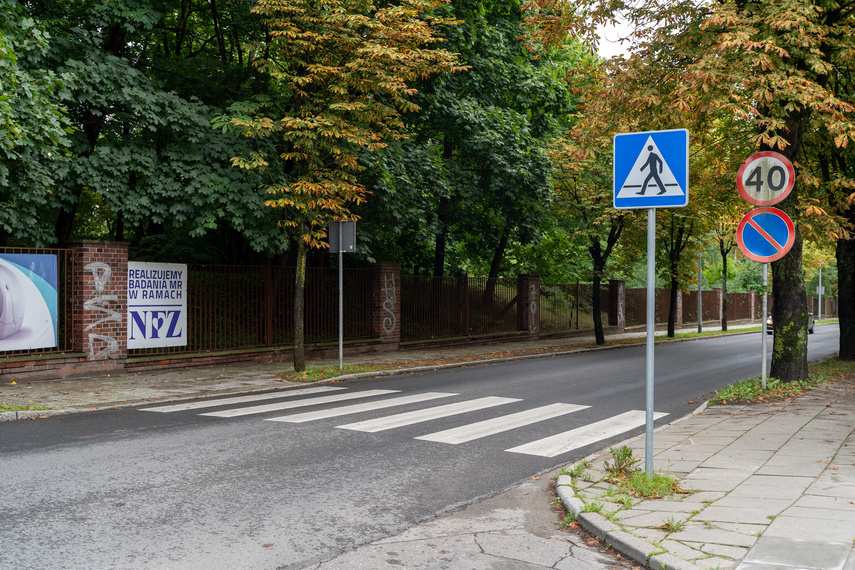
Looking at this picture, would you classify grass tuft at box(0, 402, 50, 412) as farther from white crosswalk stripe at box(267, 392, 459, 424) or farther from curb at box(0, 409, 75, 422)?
white crosswalk stripe at box(267, 392, 459, 424)

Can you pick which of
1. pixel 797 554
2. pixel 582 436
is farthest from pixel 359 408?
pixel 797 554

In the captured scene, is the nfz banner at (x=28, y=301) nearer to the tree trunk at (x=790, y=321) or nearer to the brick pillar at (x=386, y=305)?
the brick pillar at (x=386, y=305)

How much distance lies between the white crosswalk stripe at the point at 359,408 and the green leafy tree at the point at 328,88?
368 centimetres

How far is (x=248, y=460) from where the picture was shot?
266 inches

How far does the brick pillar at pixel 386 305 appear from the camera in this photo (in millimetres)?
19922

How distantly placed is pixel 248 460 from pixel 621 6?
997cm

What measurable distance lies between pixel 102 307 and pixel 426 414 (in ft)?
24.9

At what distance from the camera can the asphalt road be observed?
4.46 metres

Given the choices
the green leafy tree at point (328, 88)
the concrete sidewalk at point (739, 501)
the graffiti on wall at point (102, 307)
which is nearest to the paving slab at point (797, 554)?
the concrete sidewalk at point (739, 501)

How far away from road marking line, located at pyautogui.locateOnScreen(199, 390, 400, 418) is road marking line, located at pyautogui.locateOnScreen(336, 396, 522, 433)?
1.66 m

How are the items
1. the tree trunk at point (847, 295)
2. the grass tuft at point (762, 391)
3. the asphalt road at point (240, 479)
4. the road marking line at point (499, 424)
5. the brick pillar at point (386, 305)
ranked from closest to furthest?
the asphalt road at point (240, 479) → the road marking line at point (499, 424) → the grass tuft at point (762, 391) → the tree trunk at point (847, 295) → the brick pillar at point (386, 305)

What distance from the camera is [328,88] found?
1325cm

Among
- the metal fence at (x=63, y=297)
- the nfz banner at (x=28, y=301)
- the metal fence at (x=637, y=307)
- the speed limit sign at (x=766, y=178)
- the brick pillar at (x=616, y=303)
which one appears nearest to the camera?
the speed limit sign at (x=766, y=178)

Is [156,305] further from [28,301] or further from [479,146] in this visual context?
[479,146]
